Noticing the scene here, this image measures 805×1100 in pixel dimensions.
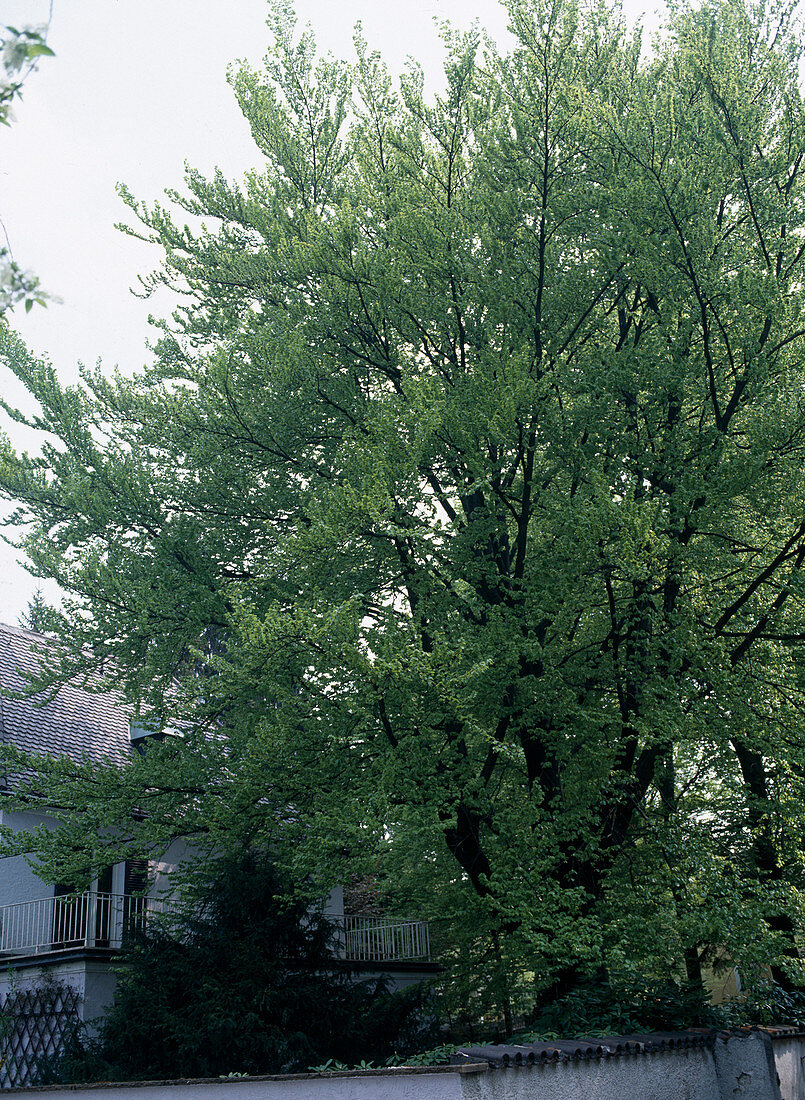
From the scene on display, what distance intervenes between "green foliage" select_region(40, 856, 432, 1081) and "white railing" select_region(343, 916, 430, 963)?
25.7 ft

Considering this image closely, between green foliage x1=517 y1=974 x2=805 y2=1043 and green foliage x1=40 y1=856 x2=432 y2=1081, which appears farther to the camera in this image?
green foliage x1=40 y1=856 x2=432 y2=1081

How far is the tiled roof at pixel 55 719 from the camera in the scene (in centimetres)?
1847

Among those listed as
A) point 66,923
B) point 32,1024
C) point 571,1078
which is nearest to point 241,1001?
point 571,1078

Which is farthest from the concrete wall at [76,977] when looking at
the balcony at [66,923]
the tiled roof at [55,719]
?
the tiled roof at [55,719]

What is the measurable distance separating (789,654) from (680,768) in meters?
2.78

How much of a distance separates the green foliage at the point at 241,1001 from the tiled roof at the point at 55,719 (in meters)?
6.49

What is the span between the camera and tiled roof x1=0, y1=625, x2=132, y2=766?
60.6ft

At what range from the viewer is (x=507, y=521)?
1375 centimetres

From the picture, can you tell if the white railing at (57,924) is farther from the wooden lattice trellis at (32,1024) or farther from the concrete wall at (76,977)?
the wooden lattice trellis at (32,1024)

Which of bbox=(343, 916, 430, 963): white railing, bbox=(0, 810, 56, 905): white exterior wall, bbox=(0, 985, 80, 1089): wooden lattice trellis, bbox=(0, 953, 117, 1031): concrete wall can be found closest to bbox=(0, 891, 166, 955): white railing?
bbox=(0, 810, 56, 905): white exterior wall

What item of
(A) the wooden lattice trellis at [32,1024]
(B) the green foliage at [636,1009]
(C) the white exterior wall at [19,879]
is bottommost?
(A) the wooden lattice trellis at [32,1024]

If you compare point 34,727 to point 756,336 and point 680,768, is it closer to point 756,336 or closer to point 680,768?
point 680,768

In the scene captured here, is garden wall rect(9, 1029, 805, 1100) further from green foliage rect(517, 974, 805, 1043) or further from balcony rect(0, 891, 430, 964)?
balcony rect(0, 891, 430, 964)

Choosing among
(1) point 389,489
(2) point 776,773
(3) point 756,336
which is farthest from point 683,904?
(3) point 756,336
